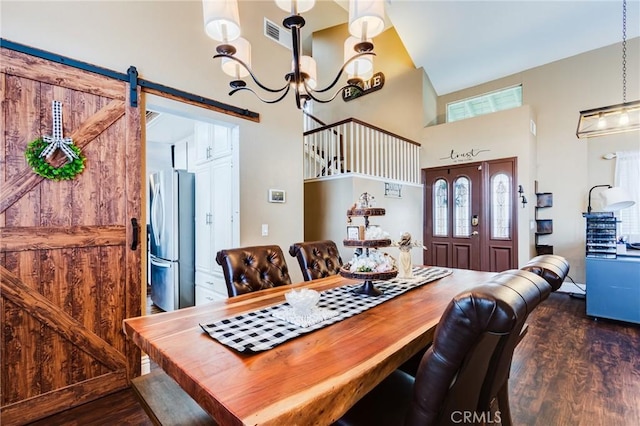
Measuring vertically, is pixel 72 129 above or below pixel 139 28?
below

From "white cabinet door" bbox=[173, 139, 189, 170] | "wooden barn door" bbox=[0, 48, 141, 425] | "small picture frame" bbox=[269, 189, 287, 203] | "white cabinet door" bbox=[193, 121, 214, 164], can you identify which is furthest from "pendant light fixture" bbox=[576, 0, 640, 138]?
"white cabinet door" bbox=[173, 139, 189, 170]

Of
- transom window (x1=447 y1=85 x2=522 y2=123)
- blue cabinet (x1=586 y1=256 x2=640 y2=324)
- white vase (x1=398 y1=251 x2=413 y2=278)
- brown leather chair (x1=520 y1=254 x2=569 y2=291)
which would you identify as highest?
transom window (x1=447 y1=85 x2=522 y2=123)

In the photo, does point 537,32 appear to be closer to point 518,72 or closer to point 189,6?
point 518,72

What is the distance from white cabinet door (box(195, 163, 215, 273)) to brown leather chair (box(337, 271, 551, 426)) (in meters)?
2.85

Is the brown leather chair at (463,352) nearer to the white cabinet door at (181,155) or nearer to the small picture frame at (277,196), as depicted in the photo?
the small picture frame at (277,196)

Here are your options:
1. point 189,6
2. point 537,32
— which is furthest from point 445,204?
point 189,6

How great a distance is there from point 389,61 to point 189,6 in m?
4.60

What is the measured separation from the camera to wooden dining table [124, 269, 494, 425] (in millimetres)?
753

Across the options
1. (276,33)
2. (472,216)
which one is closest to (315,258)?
(276,33)

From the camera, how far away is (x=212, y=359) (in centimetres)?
99

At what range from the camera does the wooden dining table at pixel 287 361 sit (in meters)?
0.75

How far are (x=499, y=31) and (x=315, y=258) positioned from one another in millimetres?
5123

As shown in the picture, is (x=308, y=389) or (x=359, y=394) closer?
(x=308, y=389)

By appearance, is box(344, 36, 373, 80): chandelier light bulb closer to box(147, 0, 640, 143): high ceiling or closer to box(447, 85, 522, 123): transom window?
box(147, 0, 640, 143): high ceiling
